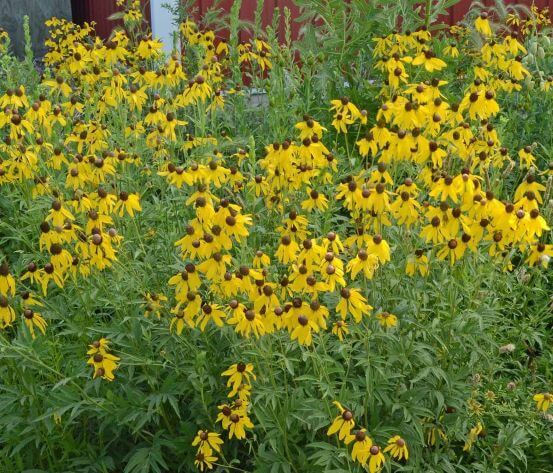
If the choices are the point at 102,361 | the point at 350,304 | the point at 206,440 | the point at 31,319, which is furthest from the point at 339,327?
the point at 31,319

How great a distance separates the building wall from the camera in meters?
7.31

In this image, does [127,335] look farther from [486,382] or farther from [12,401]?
[486,382]

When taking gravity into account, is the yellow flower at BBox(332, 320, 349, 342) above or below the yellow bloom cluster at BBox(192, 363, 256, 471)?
above

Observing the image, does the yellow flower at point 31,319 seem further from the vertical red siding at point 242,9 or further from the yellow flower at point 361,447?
the vertical red siding at point 242,9

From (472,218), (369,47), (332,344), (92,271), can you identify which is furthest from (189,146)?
(369,47)

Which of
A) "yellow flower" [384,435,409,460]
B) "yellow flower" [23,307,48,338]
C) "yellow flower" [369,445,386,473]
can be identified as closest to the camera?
"yellow flower" [369,445,386,473]

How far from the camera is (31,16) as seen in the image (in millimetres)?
7410

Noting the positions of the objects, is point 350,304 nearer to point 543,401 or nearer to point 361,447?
point 361,447

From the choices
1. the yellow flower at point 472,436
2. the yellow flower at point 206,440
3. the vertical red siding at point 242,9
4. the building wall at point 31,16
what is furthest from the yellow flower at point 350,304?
the building wall at point 31,16

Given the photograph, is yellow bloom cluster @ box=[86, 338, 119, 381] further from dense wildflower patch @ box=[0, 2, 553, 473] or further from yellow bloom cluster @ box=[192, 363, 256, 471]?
yellow bloom cluster @ box=[192, 363, 256, 471]

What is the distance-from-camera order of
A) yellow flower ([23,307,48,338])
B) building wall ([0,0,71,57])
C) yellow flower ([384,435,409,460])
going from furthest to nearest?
building wall ([0,0,71,57])
yellow flower ([23,307,48,338])
yellow flower ([384,435,409,460])

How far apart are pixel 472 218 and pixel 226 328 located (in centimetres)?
78

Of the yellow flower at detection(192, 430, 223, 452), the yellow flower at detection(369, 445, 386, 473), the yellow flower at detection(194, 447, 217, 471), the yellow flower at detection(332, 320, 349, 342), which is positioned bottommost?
the yellow flower at detection(194, 447, 217, 471)

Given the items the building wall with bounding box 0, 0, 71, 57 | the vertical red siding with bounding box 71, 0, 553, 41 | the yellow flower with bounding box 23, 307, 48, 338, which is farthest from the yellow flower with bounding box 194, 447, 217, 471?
the building wall with bounding box 0, 0, 71, 57
